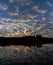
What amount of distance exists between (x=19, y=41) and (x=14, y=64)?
397ft

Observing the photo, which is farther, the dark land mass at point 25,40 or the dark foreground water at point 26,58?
the dark land mass at point 25,40

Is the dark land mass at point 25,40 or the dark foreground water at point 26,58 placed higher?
the dark land mass at point 25,40

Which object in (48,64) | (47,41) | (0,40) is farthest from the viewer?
(47,41)

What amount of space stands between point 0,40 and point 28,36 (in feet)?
77.7

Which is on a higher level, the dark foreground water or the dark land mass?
the dark land mass

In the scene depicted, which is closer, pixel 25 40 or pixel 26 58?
pixel 26 58

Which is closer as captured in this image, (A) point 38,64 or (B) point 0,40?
(A) point 38,64

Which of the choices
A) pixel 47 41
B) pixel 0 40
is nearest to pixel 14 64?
pixel 0 40

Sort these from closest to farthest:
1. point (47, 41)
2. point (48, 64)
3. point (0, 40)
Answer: point (48, 64) → point (0, 40) → point (47, 41)

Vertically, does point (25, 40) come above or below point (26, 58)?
above

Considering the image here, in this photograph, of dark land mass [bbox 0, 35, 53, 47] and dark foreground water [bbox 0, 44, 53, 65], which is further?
dark land mass [bbox 0, 35, 53, 47]

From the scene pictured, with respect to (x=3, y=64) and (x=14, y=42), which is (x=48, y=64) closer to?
(x=3, y=64)

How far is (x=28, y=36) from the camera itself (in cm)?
16800

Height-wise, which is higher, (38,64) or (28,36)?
(28,36)
